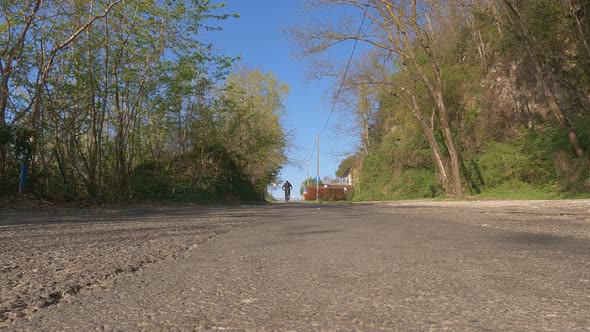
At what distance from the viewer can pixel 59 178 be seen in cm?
1288

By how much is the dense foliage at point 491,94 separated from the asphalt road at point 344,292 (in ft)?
50.0

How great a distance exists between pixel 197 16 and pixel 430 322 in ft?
46.8

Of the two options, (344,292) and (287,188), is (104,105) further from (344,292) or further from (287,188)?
(287,188)

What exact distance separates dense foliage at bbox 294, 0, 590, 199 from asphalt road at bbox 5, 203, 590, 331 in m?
15.2

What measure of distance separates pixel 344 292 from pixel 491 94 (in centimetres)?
2400

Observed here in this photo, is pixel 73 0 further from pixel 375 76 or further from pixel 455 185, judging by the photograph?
pixel 455 185

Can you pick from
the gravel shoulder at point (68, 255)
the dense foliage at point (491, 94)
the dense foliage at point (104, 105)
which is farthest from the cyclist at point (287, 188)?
the gravel shoulder at point (68, 255)

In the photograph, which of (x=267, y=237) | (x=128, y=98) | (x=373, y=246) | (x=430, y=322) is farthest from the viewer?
(x=128, y=98)

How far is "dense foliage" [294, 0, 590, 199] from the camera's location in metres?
17.9

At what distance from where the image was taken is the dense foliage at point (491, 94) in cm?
1786

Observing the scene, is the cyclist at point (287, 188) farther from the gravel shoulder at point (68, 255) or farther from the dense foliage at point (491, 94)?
the gravel shoulder at point (68, 255)

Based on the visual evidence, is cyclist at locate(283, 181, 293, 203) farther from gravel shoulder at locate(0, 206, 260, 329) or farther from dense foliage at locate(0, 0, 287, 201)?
gravel shoulder at locate(0, 206, 260, 329)

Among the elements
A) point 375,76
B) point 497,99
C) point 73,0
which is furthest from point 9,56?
point 497,99

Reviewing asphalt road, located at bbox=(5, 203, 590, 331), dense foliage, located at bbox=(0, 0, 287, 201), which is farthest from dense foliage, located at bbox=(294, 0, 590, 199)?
asphalt road, located at bbox=(5, 203, 590, 331)
